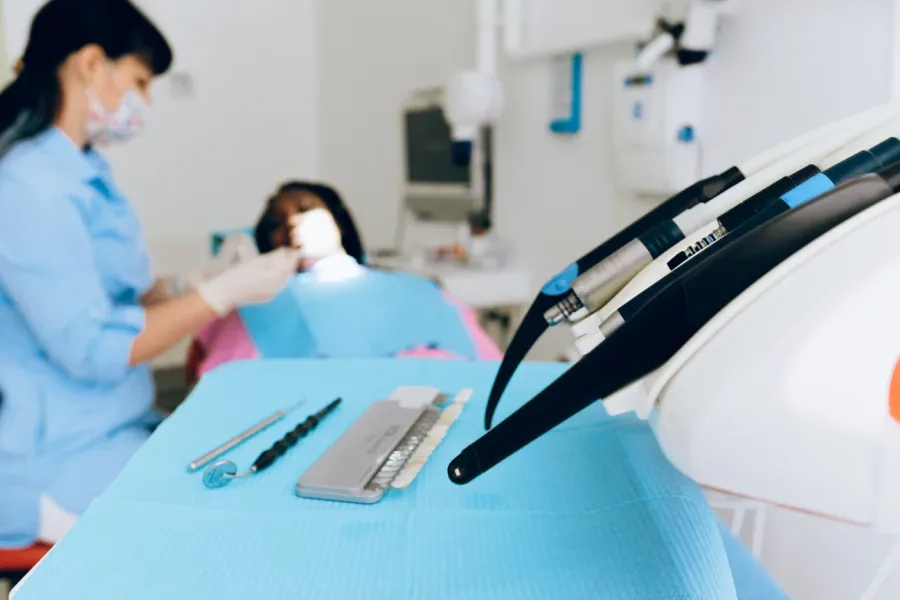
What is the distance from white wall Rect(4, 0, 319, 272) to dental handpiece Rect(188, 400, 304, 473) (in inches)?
110

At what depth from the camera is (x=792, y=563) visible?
119 centimetres

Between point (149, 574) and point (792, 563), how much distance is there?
1.01 meters

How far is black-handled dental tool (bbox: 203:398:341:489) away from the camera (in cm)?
66

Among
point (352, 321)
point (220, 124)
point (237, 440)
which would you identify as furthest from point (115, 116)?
point (220, 124)

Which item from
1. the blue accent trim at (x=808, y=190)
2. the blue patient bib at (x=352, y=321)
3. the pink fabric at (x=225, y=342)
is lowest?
the pink fabric at (x=225, y=342)

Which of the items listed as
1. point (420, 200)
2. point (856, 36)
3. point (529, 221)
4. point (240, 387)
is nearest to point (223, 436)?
point (240, 387)

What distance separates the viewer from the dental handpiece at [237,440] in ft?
2.27

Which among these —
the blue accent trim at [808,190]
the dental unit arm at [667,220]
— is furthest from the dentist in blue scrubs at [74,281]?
the blue accent trim at [808,190]

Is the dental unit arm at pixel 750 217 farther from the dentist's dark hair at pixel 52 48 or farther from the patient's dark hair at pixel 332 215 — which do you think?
the patient's dark hair at pixel 332 215

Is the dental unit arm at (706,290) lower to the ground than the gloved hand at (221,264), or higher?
higher

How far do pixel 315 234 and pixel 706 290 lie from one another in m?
1.43

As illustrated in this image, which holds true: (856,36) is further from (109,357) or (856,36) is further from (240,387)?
(109,357)

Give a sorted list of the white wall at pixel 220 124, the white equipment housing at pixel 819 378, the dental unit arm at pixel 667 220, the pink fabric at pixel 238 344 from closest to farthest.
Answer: the white equipment housing at pixel 819 378 → the dental unit arm at pixel 667 220 → the pink fabric at pixel 238 344 → the white wall at pixel 220 124

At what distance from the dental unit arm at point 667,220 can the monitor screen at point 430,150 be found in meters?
1.94
